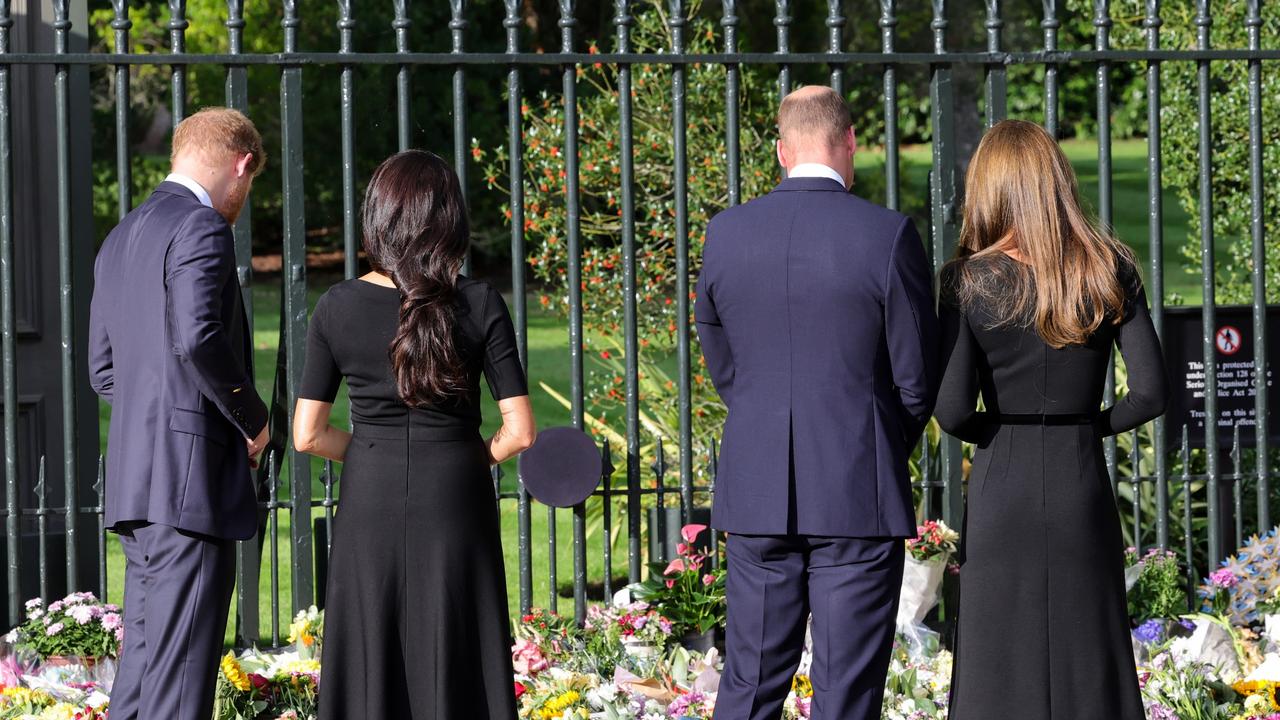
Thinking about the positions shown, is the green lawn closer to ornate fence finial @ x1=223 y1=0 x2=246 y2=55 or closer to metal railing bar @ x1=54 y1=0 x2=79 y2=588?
ornate fence finial @ x1=223 y1=0 x2=246 y2=55

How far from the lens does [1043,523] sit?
12.1ft

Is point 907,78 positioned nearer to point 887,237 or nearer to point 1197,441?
point 1197,441

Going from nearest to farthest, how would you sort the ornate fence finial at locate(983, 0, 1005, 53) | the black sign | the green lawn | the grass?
the ornate fence finial at locate(983, 0, 1005, 53) < the black sign < the grass < the green lawn

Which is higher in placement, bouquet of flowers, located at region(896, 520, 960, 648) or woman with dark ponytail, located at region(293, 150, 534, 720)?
woman with dark ponytail, located at region(293, 150, 534, 720)

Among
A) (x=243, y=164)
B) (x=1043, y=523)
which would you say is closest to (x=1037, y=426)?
(x=1043, y=523)

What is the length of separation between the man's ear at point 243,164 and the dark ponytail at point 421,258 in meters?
0.65

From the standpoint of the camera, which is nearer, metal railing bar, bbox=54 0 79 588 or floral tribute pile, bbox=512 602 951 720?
floral tribute pile, bbox=512 602 951 720

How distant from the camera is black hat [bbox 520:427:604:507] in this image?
5129 millimetres

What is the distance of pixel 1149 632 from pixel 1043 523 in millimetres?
1837

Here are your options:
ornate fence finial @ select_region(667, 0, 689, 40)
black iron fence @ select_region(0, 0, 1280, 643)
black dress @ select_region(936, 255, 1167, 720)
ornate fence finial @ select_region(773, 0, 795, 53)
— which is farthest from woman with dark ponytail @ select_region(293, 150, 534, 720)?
ornate fence finial @ select_region(773, 0, 795, 53)

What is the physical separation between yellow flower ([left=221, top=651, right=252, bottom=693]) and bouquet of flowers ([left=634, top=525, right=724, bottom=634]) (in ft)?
4.61

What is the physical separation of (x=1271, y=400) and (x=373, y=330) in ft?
12.8

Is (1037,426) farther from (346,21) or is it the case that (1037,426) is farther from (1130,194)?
(1130,194)

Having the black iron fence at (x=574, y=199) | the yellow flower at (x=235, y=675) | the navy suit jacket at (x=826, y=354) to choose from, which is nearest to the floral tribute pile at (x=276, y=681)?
the yellow flower at (x=235, y=675)
